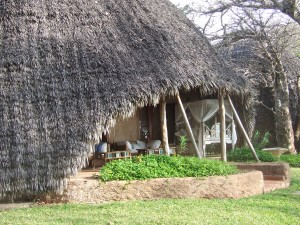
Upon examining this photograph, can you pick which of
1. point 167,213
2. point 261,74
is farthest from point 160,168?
point 261,74

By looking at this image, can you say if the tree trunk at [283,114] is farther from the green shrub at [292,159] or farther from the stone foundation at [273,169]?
the stone foundation at [273,169]

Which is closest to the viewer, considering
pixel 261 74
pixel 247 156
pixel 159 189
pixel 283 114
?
pixel 159 189

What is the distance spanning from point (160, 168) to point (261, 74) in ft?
37.7

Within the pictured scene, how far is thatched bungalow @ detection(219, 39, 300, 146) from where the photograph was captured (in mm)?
19156

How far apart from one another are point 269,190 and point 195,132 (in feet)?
16.1

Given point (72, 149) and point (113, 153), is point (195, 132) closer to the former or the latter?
point (113, 153)

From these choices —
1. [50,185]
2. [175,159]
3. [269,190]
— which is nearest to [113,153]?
[175,159]

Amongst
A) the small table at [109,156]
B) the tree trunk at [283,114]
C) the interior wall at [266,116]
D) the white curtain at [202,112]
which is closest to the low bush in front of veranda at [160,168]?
the small table at [109,156]

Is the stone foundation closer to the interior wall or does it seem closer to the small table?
the small table

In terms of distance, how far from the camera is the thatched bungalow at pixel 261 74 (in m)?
19.2

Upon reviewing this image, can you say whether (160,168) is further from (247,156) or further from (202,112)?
(202,112)

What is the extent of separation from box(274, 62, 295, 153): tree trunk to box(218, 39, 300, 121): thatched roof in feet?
3.93

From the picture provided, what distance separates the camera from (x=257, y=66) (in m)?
19.5

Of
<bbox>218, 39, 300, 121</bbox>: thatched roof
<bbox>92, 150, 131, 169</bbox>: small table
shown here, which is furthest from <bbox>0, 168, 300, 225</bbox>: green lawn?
<bbox>218, 39, 300, 121</bbox>: thatched roof
